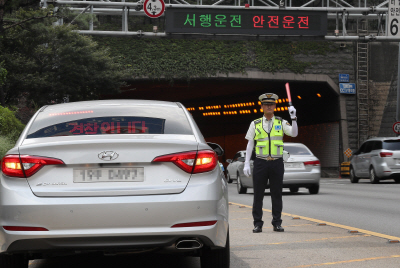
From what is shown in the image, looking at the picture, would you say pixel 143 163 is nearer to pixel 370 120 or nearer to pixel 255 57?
pixel 255 57

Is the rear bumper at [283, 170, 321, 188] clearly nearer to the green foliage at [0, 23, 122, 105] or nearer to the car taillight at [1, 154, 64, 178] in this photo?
the green foliage at [0, 23, 122, 105]

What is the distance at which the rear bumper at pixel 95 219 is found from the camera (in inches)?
193

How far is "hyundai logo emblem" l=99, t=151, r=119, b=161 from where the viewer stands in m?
5.02

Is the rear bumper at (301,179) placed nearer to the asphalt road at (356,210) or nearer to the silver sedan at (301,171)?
the silver sedan at (301,171)

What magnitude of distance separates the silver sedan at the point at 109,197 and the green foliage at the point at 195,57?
30348 mm

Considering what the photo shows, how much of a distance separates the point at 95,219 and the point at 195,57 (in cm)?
3208

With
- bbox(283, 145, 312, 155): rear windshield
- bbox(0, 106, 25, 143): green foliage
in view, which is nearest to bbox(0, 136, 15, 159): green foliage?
bbox(0, 106, 25, 143): green foliage

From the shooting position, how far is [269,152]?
8.94 metres

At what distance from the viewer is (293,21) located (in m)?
25.8

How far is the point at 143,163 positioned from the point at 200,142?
56cm

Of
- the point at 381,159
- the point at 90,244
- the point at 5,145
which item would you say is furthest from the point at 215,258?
the point at 381,159

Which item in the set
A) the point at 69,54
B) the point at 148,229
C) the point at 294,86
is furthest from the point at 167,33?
A: the point at 148,229

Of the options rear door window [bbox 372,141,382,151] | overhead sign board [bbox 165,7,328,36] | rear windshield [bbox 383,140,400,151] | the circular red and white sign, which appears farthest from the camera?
overhead sign board [bbox 165,7,328,36]

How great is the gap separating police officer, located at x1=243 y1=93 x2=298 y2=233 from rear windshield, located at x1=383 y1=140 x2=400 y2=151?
16249mm
